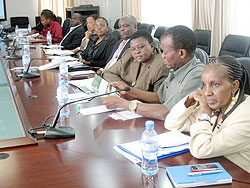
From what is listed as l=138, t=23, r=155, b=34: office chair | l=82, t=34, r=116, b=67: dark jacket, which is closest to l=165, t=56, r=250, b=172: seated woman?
l=82, t=34, r=116, b=67: dark jacket

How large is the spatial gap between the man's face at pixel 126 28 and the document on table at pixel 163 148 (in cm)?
203

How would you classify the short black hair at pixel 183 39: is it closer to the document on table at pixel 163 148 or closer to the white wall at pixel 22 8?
the document on table at pixel 163 148

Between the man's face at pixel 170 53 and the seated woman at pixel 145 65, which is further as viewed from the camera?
the seated woman at pixel 145 65

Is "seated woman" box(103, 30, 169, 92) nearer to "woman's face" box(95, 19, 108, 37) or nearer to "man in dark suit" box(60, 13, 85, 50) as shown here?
"woman's face" box(95, 19, 108, 37)

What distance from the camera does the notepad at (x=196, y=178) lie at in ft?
3.88

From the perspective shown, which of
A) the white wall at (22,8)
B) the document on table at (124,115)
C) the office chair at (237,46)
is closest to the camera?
the document on table at (124,115)

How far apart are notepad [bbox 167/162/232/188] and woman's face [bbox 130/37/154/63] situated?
4.79ft

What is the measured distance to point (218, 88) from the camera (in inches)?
60.1

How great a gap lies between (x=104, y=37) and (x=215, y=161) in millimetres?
3036

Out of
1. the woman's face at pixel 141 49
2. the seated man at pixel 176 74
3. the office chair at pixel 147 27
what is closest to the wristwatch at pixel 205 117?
the seated man at pixel 176 74

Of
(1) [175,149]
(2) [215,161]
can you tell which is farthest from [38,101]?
(2) [215,161]

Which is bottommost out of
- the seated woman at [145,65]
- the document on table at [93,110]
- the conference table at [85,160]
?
the conference table at [85,160]

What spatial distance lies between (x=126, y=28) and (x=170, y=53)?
152 centimetres

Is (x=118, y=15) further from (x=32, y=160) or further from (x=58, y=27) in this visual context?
(x=32, y=160)
